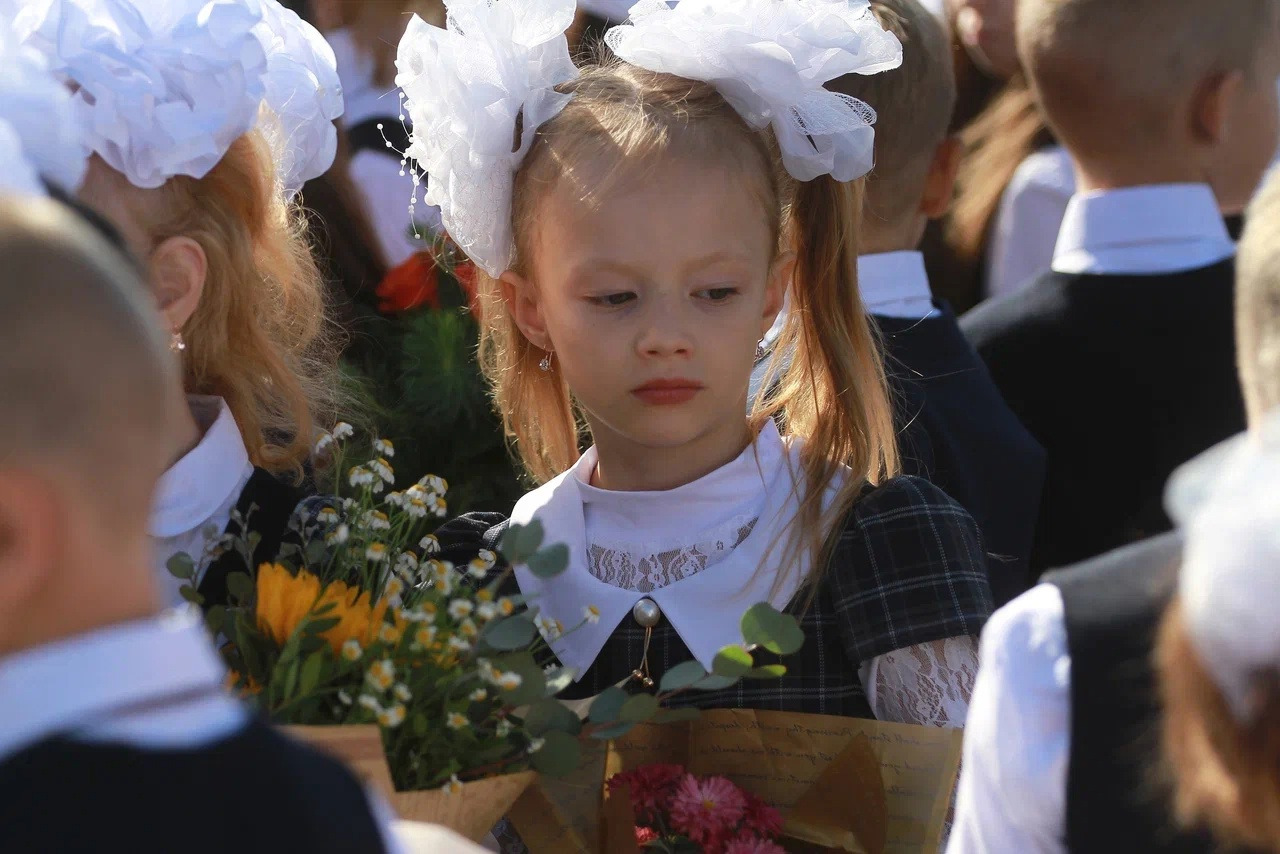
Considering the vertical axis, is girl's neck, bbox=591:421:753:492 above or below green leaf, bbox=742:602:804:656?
below

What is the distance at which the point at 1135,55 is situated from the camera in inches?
120

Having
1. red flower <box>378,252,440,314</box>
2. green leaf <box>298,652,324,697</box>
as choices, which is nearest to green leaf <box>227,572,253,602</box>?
green leaf <box>298,652,324,697</box>

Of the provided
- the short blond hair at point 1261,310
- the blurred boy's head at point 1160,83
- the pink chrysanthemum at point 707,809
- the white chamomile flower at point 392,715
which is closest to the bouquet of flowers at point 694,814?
the pink chrysanthemum at point 707,809

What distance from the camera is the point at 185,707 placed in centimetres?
113

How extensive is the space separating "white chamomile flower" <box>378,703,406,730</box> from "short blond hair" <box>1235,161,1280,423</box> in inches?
33.3

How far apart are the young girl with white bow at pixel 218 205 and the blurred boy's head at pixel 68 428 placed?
31.9 inches

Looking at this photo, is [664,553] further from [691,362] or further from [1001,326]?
[1001,326]

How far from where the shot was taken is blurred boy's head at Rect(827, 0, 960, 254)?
3117 mm

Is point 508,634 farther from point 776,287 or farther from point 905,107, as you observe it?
point 905,107

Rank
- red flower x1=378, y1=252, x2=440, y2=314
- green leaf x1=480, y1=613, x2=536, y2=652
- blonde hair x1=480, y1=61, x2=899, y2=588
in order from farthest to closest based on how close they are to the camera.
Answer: red flower x1=378, y1=252, x2=440, y2=314 < blonde hair x1=480, y1=61, x2=899, y2=588 < green leaf x1=480, y1=613, x2=536, y2=652

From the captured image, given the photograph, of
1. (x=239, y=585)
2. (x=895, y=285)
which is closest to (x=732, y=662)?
(x=239, y=585)

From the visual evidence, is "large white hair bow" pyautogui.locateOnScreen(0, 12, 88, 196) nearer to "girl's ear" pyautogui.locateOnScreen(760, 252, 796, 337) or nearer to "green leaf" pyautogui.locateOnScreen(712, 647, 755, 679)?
"green leaf" pyautogui.locateOnScreen(712, 647, 755, 679)

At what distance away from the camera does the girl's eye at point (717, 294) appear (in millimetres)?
2266

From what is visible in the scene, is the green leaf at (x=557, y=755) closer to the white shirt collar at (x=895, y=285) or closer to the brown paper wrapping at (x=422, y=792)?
the brown paper wrapping at (x=422, y=792)
